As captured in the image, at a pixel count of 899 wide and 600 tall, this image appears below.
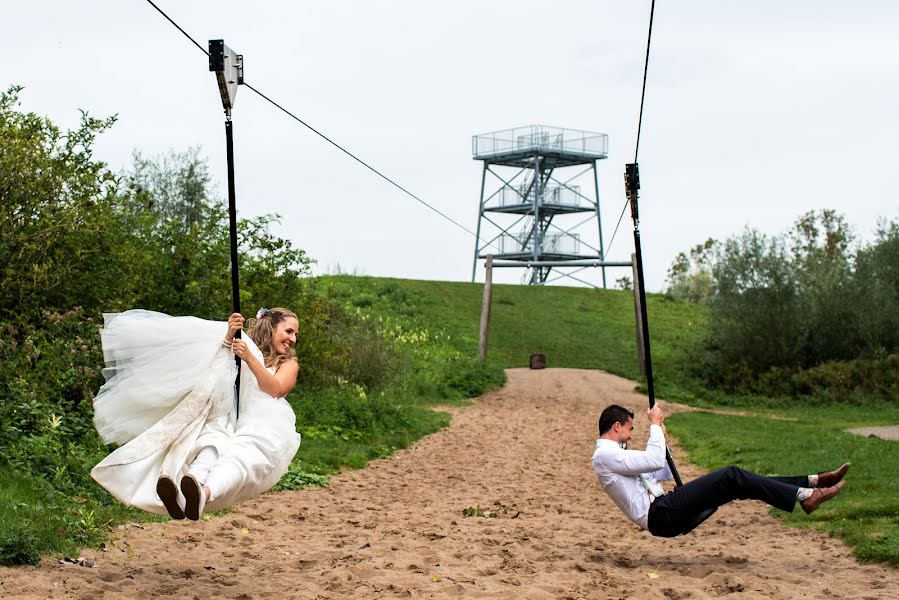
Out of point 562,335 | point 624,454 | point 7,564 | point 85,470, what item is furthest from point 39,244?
point 562,335

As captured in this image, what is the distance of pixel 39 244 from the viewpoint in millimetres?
13602

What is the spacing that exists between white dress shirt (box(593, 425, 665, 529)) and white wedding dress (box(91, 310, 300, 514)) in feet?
7.97

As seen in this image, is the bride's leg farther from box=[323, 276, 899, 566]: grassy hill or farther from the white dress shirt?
box=[323, 276, 899, 566]: grassy hill

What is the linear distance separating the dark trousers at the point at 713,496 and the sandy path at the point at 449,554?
0.44m

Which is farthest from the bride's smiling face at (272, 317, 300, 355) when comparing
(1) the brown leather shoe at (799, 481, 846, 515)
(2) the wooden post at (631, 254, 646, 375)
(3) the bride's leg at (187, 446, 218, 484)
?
(2) the wooden post at (631, 254, 646, 375)

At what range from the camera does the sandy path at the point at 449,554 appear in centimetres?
748

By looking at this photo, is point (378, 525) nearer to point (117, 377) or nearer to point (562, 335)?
point (117, 377)

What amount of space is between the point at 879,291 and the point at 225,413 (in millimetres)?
26242

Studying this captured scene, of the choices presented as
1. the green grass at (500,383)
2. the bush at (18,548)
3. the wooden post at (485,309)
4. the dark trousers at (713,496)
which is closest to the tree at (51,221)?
the green grass at (500,383)

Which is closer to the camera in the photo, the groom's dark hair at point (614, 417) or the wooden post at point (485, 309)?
the groom's dark hair at point (614, 417)

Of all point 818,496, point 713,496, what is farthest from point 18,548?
point 818,496

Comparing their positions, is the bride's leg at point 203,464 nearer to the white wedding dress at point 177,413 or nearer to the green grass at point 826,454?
the white wedding dress at point 177,413

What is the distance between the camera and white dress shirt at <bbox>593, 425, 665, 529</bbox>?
8.06 meters

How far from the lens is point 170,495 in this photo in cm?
636
